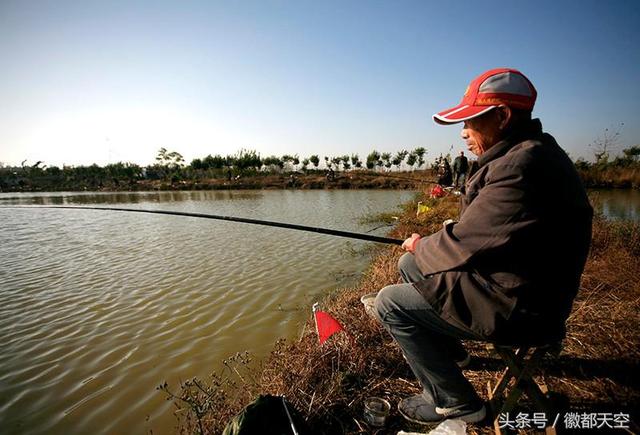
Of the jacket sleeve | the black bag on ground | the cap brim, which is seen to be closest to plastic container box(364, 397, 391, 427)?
the black bag on ground

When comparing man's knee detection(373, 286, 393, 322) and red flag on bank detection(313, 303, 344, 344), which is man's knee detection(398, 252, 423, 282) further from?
red flag on bank detection(313, 303, 344, 344)

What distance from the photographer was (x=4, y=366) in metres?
3.87

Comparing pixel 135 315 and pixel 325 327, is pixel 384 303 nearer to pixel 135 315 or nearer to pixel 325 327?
pixel 325 327

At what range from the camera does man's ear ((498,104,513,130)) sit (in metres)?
1.51

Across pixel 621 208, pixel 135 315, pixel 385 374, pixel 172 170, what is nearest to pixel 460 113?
pixel 385 374

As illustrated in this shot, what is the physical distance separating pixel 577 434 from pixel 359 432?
53.3 inches

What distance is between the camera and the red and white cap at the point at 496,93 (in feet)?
4.90

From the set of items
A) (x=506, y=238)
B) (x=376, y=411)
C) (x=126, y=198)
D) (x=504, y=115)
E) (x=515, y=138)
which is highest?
(x=504, y=115)

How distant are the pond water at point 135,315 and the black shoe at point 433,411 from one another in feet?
7.55

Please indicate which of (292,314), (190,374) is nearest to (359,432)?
(190,374)

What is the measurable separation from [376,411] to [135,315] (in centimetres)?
471

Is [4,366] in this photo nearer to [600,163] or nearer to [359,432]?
[359,432]

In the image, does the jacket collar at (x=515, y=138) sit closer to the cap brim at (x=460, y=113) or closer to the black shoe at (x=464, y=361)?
the cap brim at (x=460, y=113)

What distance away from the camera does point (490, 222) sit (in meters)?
1.35
